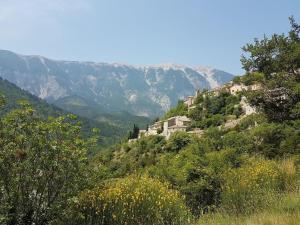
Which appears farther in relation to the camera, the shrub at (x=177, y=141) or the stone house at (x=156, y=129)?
the stone house at (x=156, y=129)

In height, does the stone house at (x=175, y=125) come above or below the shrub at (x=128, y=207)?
below

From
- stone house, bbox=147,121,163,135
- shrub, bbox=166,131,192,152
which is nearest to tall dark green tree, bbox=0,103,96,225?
shrub, bbox=166,131,192,152

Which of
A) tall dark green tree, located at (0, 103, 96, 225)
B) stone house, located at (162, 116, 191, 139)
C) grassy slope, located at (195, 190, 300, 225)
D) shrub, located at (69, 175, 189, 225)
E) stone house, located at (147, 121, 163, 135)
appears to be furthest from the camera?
stone house, located at (147, 121, 163, 135)

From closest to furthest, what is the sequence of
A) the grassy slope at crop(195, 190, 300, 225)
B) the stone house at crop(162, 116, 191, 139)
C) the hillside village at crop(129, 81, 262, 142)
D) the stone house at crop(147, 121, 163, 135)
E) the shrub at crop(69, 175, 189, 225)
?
the grassy slope at crop(195, 190, 300, 225), the shrub at crop(69, 175, 189, 225), the hillside village at crop(129, 81, 262, 142), the stone house at crop(162, 116, 191, 139), the stone house at crop(147, 121, 163, 135)

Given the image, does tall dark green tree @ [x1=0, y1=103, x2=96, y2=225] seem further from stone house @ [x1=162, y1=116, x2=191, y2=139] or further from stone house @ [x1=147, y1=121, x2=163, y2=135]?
stone house @ [x1=147, y1=121, x2=163, y2=135]

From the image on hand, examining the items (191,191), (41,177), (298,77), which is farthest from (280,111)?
(41,177)

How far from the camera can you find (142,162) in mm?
79438

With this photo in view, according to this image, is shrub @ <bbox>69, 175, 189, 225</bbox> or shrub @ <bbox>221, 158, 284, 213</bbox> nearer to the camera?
shrub @ <bbox>69, 175, 189, 225</bbox>

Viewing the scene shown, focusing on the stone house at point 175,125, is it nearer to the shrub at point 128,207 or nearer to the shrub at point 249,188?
the shrub at point 249,188

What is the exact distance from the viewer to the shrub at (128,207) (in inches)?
362

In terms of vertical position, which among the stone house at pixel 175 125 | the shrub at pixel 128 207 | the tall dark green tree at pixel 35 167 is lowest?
the stone house at pixel 175 125

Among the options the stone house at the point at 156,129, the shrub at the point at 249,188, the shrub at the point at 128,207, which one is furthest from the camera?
the stone house at the point at 156,129

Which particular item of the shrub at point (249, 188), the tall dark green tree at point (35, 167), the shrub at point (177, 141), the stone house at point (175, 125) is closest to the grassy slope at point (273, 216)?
the shrub at point (249, 188)

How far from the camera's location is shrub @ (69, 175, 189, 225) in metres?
9.19
